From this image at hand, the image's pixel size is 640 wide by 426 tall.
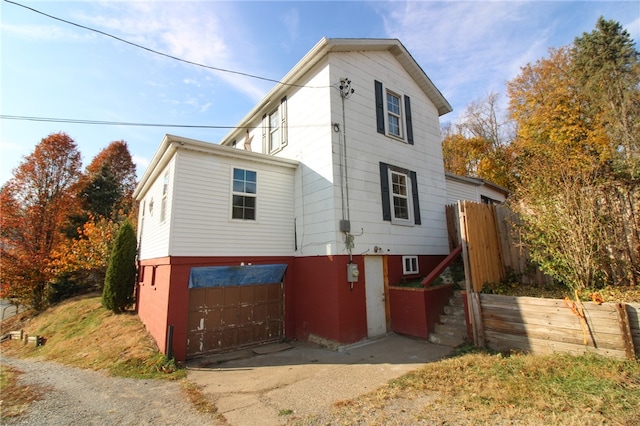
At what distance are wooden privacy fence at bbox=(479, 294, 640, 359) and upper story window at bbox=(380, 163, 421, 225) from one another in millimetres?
3831

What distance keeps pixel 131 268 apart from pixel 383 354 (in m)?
12.1

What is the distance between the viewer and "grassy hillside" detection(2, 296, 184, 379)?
7.18 metres

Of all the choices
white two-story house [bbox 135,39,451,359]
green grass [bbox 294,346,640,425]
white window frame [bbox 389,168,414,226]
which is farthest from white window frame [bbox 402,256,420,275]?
green grass [bbox 294,346,640,425]

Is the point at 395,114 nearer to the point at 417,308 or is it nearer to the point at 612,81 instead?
the point at 417,308

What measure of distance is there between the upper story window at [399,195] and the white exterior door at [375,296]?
1567 mm

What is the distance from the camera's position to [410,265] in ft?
33.4

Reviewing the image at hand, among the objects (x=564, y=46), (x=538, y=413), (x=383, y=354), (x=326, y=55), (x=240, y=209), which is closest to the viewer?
(x=538, y=413)

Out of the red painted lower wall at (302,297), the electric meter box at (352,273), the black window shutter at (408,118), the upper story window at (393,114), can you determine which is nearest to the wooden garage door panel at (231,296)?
the red painted lower wall at (302,297)

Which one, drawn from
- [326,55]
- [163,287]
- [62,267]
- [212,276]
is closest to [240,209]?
[212,276]

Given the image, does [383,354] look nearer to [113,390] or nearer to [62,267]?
[113,390]

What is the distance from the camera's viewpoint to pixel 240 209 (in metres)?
8.91

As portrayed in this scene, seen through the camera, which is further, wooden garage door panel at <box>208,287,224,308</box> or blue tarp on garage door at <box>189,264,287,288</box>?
wooden garage door panel at <box>208,287,224,308</box>

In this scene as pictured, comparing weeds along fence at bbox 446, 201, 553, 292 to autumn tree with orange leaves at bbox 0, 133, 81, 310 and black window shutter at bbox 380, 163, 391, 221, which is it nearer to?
black window shutter at bbox 380, 163, 391, 221

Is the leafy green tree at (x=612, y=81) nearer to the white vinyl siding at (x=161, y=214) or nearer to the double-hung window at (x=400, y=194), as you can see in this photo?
the double-hung window at (x=400, y=194)
